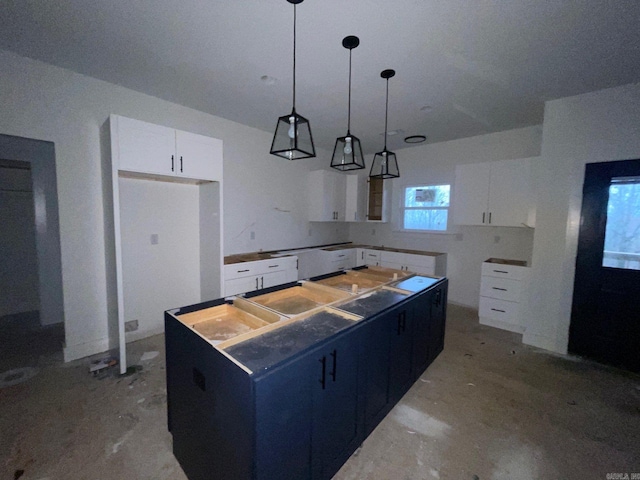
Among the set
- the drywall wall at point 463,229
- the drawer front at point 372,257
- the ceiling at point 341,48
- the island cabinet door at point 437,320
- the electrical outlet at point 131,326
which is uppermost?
the ceiling at point 341,48

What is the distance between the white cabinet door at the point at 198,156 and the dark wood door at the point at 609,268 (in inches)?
163

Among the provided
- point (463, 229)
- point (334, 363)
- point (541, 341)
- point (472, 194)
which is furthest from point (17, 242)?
point (541, 341)

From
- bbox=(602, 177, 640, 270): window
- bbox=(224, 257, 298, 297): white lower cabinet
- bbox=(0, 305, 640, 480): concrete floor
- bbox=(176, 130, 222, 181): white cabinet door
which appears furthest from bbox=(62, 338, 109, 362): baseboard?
bbox=(602, 177, 640, 270): window

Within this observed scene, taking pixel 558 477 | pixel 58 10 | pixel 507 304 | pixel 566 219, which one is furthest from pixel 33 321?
pixel 566 219

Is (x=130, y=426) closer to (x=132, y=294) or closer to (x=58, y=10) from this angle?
(x=132, y=294)

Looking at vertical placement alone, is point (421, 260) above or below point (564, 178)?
below

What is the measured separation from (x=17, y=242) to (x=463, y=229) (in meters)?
6.69

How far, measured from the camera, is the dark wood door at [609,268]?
2.67 m

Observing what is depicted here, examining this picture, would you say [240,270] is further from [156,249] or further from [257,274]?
[156,249]

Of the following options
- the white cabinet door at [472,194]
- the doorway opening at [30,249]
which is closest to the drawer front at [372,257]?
the white cabinet door at [472,194]

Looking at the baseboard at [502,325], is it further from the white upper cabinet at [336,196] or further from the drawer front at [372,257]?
the white upper cabinet at [336,196]

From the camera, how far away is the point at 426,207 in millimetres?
4898

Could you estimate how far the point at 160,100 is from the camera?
314 cm

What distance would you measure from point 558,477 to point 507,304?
2.39m
